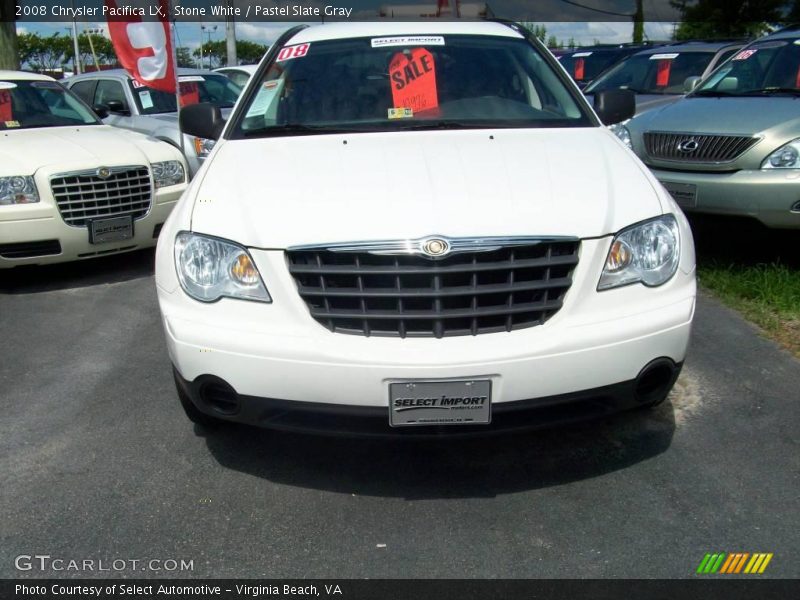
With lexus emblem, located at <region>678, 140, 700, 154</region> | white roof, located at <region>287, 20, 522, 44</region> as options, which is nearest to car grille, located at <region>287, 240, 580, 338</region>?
white roof, located at <region>287, 20, 522, 44</region>

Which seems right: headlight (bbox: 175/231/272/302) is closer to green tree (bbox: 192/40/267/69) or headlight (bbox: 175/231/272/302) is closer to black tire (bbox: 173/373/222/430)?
black tire (bbox: 173/373/222/430)

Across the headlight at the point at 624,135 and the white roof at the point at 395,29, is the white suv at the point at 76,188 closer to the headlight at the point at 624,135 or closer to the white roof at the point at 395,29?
the white roof at the point at 395,29

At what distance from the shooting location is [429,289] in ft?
8.89

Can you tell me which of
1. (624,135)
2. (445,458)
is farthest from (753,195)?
(445,458)

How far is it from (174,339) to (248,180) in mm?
712

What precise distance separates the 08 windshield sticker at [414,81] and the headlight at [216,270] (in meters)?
1.43

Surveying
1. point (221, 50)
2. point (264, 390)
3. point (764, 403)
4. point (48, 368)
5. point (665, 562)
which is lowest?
point (221, 50)

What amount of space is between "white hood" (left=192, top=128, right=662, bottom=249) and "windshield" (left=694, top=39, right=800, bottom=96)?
3.89 m

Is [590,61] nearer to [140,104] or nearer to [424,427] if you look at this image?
[140,104]

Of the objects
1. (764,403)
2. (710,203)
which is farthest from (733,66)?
(764,403)

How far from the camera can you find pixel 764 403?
3.74 meters

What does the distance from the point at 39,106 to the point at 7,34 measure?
15.9 feet

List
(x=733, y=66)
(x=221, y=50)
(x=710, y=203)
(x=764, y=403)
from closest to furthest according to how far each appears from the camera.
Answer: (x=764, y=403), (x=710, y=203), (x=733, y=66), (x=221, y=50)

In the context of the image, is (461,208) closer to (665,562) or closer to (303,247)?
(303,247)
